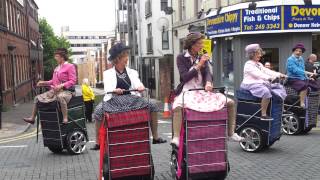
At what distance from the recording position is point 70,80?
1005 centimetres

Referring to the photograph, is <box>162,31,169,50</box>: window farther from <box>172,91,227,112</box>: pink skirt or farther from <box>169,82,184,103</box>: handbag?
<box>172,91,227,112</box>: pink skirt

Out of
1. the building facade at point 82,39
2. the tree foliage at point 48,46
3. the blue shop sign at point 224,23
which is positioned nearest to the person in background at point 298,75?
the blue shop sign at point 224,23

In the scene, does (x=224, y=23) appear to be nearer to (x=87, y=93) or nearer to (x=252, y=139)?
(x=87, y=93)

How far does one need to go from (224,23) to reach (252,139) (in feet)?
40.9

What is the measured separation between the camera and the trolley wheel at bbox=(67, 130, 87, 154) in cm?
1028

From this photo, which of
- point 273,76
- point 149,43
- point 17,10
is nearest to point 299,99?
point 273,76

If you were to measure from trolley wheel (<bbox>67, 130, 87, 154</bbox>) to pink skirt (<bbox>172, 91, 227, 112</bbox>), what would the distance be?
4.12 m

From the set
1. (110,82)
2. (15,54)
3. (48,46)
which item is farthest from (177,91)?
(48,46)

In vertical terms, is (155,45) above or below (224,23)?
below

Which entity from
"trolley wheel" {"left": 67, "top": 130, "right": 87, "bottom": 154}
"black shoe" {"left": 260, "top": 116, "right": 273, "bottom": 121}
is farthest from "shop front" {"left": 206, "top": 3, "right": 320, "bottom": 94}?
"trolley wheel" {"left": 67, "top": 130, "right": 87, "bottom": 154}

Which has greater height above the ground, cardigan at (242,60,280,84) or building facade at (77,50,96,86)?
cardigan at (242,60,280,84)

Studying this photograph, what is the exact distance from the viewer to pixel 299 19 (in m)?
19.1

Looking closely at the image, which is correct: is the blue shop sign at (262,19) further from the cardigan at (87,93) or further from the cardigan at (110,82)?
the cardigan at (110,82)

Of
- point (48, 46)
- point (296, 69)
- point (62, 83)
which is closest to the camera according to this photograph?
point (62, 83)
